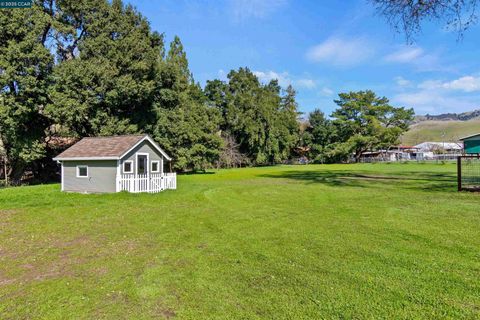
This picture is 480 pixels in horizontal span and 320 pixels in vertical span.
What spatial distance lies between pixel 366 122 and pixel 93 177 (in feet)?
210

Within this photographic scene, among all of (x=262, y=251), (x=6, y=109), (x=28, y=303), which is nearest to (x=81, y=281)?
(x=28, y=303)

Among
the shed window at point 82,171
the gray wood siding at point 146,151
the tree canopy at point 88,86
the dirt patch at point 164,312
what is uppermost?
the tree canopy at point 88,86

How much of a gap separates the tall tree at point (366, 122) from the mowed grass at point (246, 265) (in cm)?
6005

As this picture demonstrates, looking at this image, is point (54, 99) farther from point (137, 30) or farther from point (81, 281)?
point (81, 281)

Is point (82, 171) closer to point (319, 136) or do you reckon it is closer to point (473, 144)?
point (473, 144)

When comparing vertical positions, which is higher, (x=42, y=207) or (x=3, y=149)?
(x=3, y=149)

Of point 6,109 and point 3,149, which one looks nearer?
point 6,109

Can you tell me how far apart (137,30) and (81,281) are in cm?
2779

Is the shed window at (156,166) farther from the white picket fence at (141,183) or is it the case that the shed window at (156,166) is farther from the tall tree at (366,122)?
the tall tree at (366,122)

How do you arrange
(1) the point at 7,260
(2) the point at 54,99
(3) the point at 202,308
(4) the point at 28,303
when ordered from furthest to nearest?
(2) the point at 54,99
(1) the point at 7,260
(4) the point at 28,303
(3) the point at 202,308

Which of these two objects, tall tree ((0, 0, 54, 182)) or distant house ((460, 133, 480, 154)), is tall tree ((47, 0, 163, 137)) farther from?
distant house ((460, 133, 480, 154))

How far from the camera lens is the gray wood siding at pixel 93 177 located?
55.1ft

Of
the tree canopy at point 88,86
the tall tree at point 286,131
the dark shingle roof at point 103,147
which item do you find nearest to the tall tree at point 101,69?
the tree canopy at point 88,86

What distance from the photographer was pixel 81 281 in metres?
4.53
